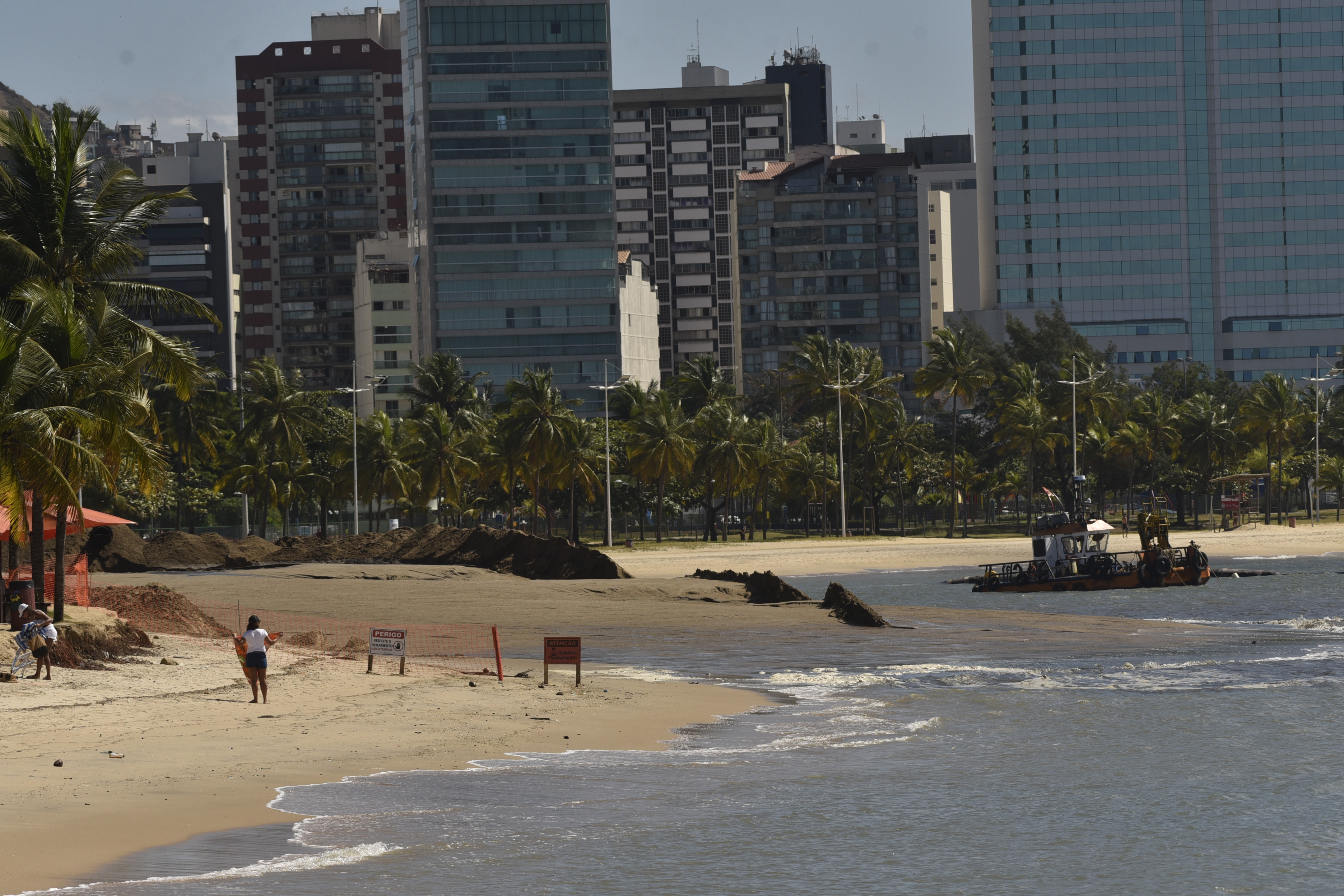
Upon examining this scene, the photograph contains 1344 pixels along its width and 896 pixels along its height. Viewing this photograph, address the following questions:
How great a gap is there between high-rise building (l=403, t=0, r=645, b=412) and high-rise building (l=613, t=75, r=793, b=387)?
46573 mm

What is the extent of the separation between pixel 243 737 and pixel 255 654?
8.54 feet

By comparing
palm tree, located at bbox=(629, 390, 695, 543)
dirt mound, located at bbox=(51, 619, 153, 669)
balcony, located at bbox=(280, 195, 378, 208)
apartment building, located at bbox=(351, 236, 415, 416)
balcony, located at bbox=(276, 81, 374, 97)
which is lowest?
dirt mound, located at bbox=(51, 619, 153, 669)

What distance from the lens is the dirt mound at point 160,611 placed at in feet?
110

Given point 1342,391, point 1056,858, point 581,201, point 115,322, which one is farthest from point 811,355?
point 1056,858

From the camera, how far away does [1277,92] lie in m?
163

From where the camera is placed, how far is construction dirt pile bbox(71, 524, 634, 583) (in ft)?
191

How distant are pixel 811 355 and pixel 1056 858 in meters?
87.4

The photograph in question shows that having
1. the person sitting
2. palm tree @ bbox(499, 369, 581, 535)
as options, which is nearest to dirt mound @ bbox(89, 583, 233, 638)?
the person sitting

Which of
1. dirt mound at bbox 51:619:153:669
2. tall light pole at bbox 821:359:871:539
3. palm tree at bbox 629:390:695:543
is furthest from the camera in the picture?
tall light pole at bbox 821:359:871:539

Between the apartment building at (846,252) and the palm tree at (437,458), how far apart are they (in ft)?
233

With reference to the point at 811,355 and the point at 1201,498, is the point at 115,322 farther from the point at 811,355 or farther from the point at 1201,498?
the point at 1201,498

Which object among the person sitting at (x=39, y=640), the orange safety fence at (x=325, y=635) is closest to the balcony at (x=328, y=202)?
the orange safety fence at (x=325, y=635)

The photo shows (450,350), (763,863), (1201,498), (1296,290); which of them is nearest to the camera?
(763,863)

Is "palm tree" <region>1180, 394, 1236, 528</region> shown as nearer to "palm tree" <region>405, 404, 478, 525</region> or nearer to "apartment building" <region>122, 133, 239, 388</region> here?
"palm tree" <region>405, 404, 478, 525</region>
